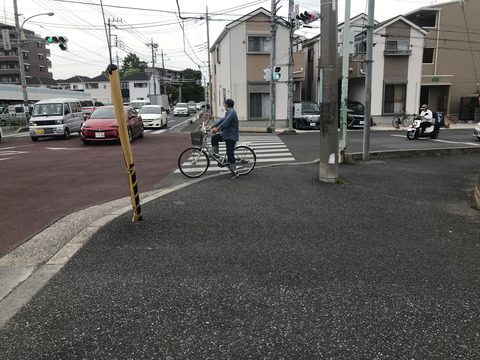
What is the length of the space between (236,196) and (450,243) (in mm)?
3640

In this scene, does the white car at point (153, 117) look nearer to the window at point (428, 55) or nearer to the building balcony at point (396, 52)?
the building balcony at point (396, 52)

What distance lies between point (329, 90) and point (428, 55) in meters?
26.8

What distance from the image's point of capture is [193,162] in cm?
939

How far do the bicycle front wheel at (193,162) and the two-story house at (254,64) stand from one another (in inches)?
674

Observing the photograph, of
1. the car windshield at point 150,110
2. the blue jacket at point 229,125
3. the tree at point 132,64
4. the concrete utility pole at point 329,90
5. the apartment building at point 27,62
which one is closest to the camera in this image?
the concrete utility pole at point 329,90

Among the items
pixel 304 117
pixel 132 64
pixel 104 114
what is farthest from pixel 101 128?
pixel 132 64

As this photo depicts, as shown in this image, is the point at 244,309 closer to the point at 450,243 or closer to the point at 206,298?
the point at 206,298

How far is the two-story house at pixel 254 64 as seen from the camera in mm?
25531

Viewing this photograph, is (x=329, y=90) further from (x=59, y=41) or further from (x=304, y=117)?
(x=59, y=41)

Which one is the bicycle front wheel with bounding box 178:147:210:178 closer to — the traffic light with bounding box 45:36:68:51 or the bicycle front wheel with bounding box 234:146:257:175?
the bicycle front wheel with bounding box 234:146:257:175

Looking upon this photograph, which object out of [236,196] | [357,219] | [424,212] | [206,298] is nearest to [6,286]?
[206,298]

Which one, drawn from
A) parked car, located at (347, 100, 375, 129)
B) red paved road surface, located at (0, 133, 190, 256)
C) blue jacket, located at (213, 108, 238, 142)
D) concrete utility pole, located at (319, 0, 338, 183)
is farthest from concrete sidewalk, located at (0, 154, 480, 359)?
parked car, located at (347, 100, 375, 129)

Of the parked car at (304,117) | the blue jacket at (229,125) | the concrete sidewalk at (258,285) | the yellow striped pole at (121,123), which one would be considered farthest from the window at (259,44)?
the yellow striped pole at (121,123)

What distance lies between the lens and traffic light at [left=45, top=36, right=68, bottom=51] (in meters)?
24.0
